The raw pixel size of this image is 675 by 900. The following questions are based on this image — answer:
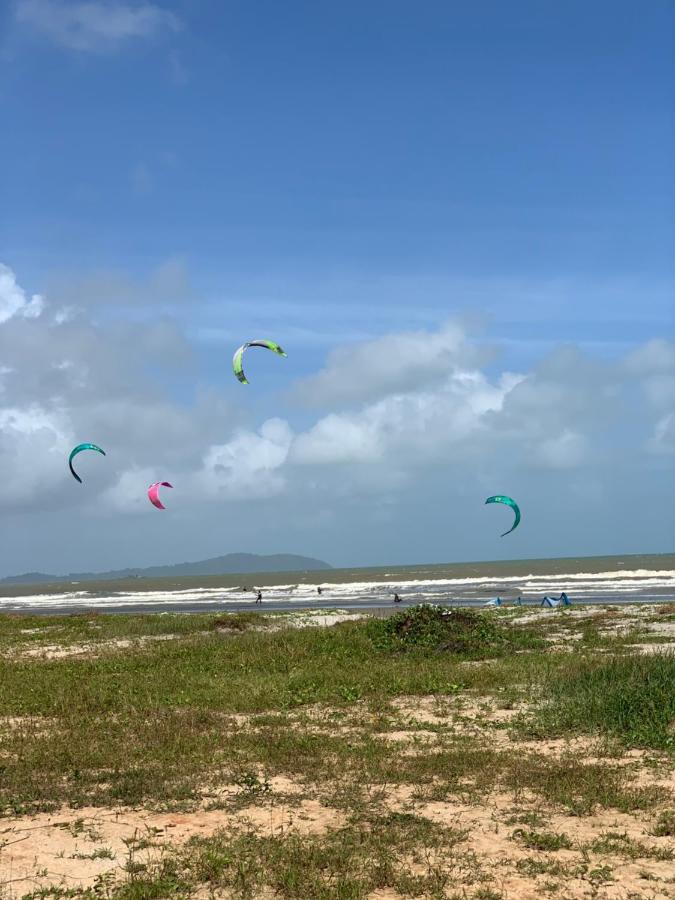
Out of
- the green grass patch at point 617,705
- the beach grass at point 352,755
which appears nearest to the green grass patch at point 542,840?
the beach grass at point 352,755

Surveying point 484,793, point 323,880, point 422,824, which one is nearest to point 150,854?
point 323,880

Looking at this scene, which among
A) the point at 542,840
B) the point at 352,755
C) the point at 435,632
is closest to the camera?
the point at 542,840

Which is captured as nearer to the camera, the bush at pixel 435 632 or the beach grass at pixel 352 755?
the beach grass at pixel 352 755

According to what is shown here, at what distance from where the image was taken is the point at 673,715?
1317 cm

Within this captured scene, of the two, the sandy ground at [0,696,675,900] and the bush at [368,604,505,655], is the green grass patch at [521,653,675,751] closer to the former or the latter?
the sandy ground at [0,696,675,900]

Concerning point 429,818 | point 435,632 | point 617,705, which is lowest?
point 429,818

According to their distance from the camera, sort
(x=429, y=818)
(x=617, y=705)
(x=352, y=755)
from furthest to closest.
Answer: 1. (x=617, y=705)
2. (x=352, y=755)
3. (x=429, y=818)

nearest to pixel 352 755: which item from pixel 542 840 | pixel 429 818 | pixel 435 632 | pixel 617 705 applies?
pixel 429 818

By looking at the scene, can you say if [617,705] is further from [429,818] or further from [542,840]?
[542,840]

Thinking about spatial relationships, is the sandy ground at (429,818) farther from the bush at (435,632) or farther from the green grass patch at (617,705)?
the bush at (435,632)

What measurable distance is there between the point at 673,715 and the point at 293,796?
6830 millimetres

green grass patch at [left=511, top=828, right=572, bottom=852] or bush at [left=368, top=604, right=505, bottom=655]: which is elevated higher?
bush at [left=368, top=604, right=505, bottom=655]

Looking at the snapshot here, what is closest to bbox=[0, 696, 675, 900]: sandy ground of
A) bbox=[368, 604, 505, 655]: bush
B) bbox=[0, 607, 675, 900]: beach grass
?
bbox=[0, 607, 675, 900]: beach grass

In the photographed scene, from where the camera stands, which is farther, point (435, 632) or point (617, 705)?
point (435, 632)
